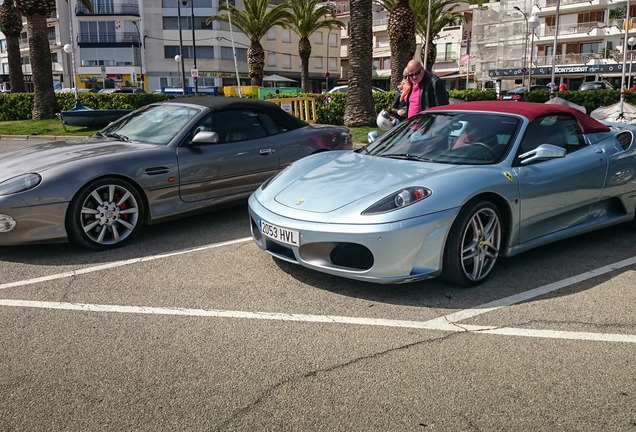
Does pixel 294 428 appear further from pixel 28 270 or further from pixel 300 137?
pixel 300 137

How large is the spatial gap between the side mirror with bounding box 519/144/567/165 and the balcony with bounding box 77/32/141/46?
61777 millimetres

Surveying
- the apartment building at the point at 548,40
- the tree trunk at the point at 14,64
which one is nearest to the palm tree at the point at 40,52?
the tree trunk at the point at 14,64

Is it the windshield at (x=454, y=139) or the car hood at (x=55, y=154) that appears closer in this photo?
the windshield at (x=454, y=139)

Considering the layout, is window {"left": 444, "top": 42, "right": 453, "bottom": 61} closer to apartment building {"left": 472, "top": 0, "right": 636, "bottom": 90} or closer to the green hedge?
apartment building {"left": 472, "top": 0, "right": 636, "bottom": 90}

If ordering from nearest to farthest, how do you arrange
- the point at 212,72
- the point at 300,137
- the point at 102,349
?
1. the point at 102,349
2. the point at 300,137
3. the point at 212,72

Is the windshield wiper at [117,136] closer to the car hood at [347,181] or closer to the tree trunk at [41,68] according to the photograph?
the car hood at [347,181]

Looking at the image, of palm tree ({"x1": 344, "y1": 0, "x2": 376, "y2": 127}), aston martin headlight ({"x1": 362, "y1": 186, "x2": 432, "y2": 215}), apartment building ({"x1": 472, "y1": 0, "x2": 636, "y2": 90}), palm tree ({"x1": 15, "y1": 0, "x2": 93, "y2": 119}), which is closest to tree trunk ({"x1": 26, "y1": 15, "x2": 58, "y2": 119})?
palm tree ({"x1": 15, "y1": 0, "x2": 93, "y2": 119})

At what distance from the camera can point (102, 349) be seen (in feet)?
11.0

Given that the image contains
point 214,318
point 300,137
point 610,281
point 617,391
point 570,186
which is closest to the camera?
point 617,391

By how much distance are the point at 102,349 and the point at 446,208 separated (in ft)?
7.64

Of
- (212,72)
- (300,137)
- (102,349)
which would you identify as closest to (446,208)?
(102,349)

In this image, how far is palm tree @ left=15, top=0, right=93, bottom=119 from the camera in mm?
20305

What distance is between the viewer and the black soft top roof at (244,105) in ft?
20.9

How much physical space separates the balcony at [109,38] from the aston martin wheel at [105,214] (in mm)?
60097
